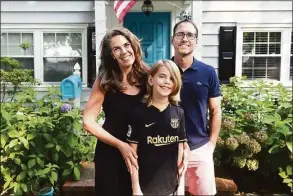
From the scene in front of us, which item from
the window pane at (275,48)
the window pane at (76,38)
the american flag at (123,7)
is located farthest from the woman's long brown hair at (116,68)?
the window pane at (275,48)

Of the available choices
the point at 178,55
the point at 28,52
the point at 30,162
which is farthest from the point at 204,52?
the point at 178,55

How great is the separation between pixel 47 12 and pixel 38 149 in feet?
13.2

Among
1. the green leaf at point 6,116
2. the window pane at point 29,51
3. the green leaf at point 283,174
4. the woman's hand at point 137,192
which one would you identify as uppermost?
the window pane at point 29,51

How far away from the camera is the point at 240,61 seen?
22.5 feet

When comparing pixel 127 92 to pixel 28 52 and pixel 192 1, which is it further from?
pixel 28 52

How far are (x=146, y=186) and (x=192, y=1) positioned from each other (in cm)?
499

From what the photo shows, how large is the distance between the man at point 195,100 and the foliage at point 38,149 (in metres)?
1.47

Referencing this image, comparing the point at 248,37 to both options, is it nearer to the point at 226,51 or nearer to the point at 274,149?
the point at 226,51

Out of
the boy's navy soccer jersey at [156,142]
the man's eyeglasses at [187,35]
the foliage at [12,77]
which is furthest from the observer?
the foliage at [12,77]

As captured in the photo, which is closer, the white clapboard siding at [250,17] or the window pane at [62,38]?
the white clapboard siding at [250,17]

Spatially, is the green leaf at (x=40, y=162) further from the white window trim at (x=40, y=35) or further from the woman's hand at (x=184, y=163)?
the white window trim at (x=40, y=35)

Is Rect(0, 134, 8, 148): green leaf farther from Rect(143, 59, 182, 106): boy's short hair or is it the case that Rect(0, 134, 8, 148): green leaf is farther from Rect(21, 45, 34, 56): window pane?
Rect(21, 45, 34, 56): window pane

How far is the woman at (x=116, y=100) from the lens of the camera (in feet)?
6.16

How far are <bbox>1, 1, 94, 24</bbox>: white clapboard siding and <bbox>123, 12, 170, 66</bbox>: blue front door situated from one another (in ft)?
2.47
